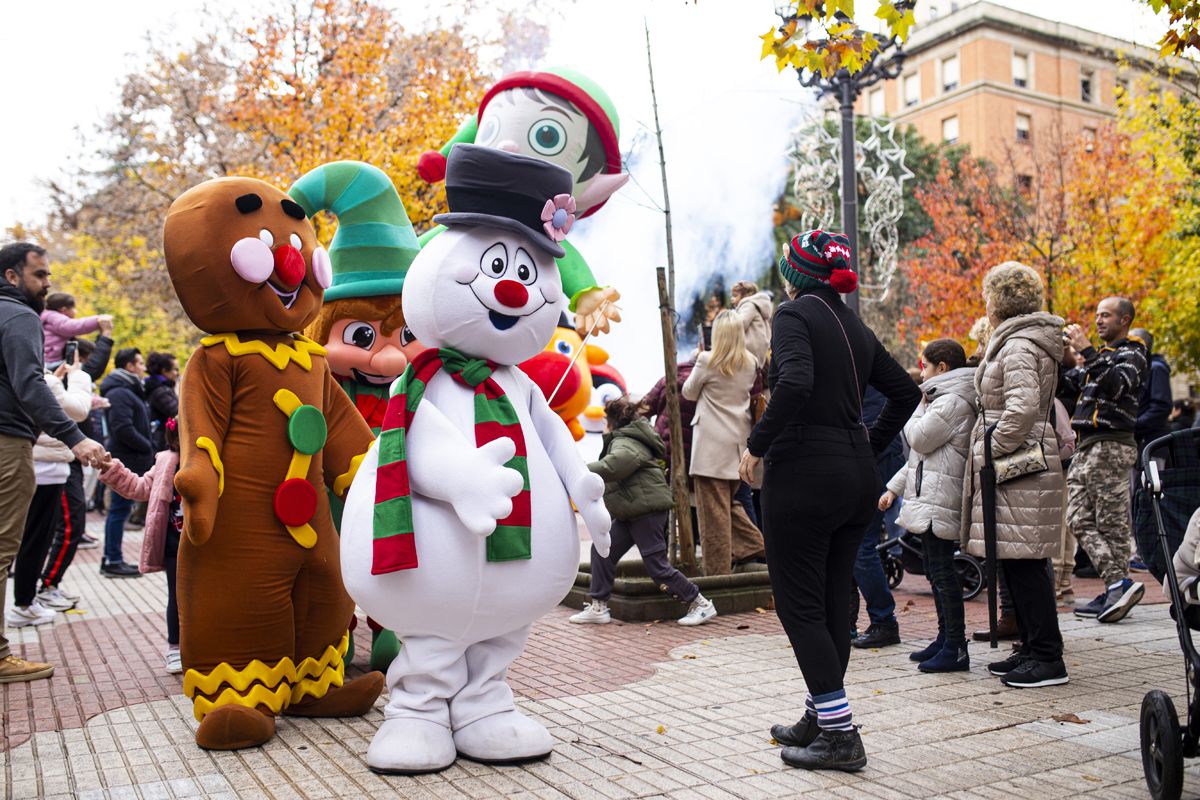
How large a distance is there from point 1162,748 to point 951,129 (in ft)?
158

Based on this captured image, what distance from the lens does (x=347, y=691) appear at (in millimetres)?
4758

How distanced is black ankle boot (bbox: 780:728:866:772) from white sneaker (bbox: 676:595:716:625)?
299cm

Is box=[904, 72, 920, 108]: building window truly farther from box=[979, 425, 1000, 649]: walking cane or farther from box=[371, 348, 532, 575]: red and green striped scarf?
box=[371, 348, 532, 575]: red and green striped scarf

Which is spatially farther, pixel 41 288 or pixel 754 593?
pixel 754 593

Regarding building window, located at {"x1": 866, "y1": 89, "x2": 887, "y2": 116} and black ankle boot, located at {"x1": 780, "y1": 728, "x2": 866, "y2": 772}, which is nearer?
black ankle boot, located at {"x1": 780, "y1": 728, "x2": 866, "y2": 772}

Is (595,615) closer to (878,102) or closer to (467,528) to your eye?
(467,528)

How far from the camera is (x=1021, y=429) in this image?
520 cm

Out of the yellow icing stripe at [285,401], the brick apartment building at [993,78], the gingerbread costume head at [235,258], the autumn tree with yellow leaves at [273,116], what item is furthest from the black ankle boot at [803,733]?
the brick apartment building at [993,78]

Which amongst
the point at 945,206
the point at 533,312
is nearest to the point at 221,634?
the point at 533,312

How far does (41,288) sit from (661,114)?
446 centimetres

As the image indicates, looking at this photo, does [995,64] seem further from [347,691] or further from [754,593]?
[347,691]

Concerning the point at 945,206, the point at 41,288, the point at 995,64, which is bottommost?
the point at 41,288

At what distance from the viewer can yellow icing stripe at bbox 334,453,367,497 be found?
4.98 meters

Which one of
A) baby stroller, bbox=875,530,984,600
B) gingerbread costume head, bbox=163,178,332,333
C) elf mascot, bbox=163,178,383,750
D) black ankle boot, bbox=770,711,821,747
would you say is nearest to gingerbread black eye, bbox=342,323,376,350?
elf mascot, bbox=163,178,383,750
